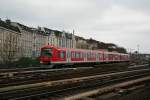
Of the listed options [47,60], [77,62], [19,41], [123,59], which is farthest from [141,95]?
[19,41]

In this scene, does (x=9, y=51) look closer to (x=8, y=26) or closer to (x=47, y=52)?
(x=47, y=52)

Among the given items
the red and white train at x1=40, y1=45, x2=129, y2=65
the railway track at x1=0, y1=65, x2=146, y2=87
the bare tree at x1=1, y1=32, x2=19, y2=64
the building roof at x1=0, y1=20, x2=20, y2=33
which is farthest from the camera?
the building roof at x1=0, y1=20, x2=20, y2=33

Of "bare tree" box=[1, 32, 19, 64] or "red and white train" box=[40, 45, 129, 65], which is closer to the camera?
"red and white train" box=[40, 45, 129, 65]

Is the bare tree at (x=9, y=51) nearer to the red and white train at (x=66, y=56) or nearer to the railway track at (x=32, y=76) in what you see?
the red and white train at (x=66, y=56)

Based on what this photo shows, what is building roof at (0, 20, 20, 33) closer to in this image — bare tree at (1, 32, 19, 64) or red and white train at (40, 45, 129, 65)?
bare tree at (1, 32, 19, 64)

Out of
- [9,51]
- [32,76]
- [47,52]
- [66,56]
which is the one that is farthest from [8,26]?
[32,76]

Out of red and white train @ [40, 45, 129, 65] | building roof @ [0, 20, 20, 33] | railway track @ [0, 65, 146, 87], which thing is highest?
building roof @ [0, 20, 20, 33]

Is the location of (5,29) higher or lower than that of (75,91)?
higher

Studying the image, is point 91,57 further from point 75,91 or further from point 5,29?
point 5,29

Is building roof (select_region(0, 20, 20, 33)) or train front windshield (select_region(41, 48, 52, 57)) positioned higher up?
building roof (select_region(0, 20, 20, 33))

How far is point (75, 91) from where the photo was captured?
15984 mm

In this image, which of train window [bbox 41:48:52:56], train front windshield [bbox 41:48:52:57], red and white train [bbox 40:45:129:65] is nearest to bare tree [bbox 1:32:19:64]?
train front windshield [bbox 41:48:52:57]

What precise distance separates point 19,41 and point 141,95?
3377 inches

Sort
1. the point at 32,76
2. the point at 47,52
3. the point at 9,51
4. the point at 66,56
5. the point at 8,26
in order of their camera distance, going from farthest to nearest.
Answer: the point at 8,26
the point at 9,51
the point at 66,56
the point at 47,52
the point at 32,76
